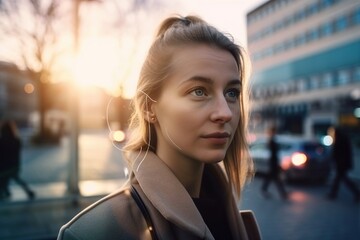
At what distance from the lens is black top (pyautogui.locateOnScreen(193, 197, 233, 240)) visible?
1458 millimetres

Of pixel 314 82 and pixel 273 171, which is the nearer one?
pixel 273 171

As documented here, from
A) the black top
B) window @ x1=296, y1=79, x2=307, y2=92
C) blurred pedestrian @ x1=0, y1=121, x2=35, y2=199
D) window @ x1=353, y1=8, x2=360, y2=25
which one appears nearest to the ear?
the black top

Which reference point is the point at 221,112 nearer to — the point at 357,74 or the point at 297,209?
the point at 297,209

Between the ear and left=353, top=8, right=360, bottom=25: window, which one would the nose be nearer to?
the ear

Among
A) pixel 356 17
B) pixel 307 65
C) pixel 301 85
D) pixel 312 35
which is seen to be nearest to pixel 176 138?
pixel 356 17

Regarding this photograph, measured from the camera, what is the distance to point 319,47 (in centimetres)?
4188

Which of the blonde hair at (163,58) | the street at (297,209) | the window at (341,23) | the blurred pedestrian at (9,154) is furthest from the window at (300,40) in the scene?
the blonde hair at (163,58)

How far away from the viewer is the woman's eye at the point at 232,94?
52.0 inches

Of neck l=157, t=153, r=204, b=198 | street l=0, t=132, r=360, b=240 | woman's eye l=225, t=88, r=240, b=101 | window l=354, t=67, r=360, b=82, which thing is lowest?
street l=0, t=132, r=360, b=240

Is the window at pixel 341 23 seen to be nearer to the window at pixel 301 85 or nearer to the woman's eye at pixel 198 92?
the window at pixel 301 85

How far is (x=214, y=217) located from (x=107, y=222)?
0.57 meters

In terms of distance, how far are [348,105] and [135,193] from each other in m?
38.7

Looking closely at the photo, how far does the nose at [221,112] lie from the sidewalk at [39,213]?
4360 mm

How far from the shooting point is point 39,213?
21.0 ft
